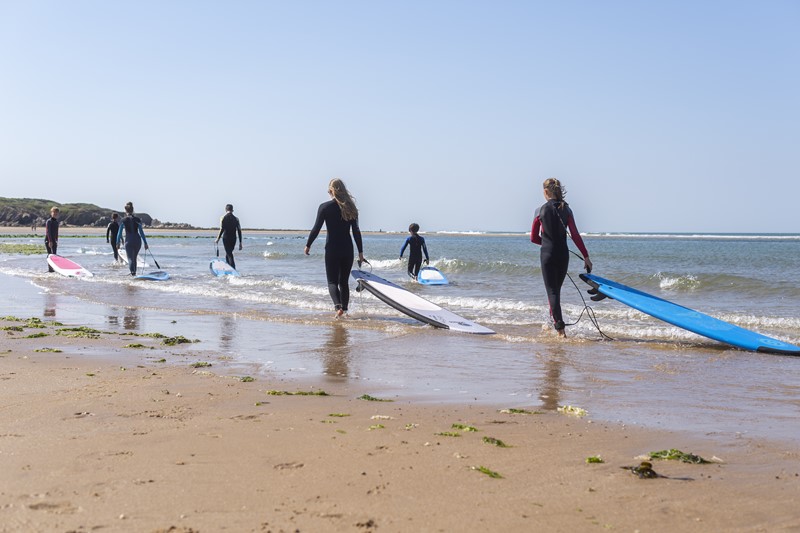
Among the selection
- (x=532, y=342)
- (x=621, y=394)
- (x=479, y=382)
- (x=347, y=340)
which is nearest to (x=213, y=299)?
(x=347, y=340)

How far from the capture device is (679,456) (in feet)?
10.8

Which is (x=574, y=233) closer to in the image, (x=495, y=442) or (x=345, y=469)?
(x=495, y=442)

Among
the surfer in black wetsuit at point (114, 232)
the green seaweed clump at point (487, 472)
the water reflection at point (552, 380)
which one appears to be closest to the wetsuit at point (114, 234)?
the surfer in black wetsuit at point (114, 232)

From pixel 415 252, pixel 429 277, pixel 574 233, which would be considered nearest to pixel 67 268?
pixel 415 252

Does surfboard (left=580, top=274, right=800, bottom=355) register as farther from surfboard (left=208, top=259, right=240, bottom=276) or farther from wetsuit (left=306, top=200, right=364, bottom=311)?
surfboard (left=208, top=259, right=240, bottom=276)

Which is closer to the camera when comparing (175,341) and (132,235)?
(175,341)

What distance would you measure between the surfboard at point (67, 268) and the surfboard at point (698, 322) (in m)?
13.6

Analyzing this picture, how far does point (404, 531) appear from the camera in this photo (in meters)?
2.40

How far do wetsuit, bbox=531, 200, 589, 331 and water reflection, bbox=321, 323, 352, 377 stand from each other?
2447mm

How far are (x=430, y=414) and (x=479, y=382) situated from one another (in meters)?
1.20

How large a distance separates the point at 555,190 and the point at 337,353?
3289 millimetres

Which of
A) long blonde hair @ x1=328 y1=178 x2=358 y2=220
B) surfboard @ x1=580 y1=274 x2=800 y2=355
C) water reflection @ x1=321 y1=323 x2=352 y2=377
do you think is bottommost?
water reflection @ x1=321 y1=323 x2=352 y2=377

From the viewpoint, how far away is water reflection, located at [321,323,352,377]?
227 inches

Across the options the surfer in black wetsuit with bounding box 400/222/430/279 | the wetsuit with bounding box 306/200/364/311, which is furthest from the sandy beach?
the surfer in black wetsuit with bounding box 400/222/430/279
